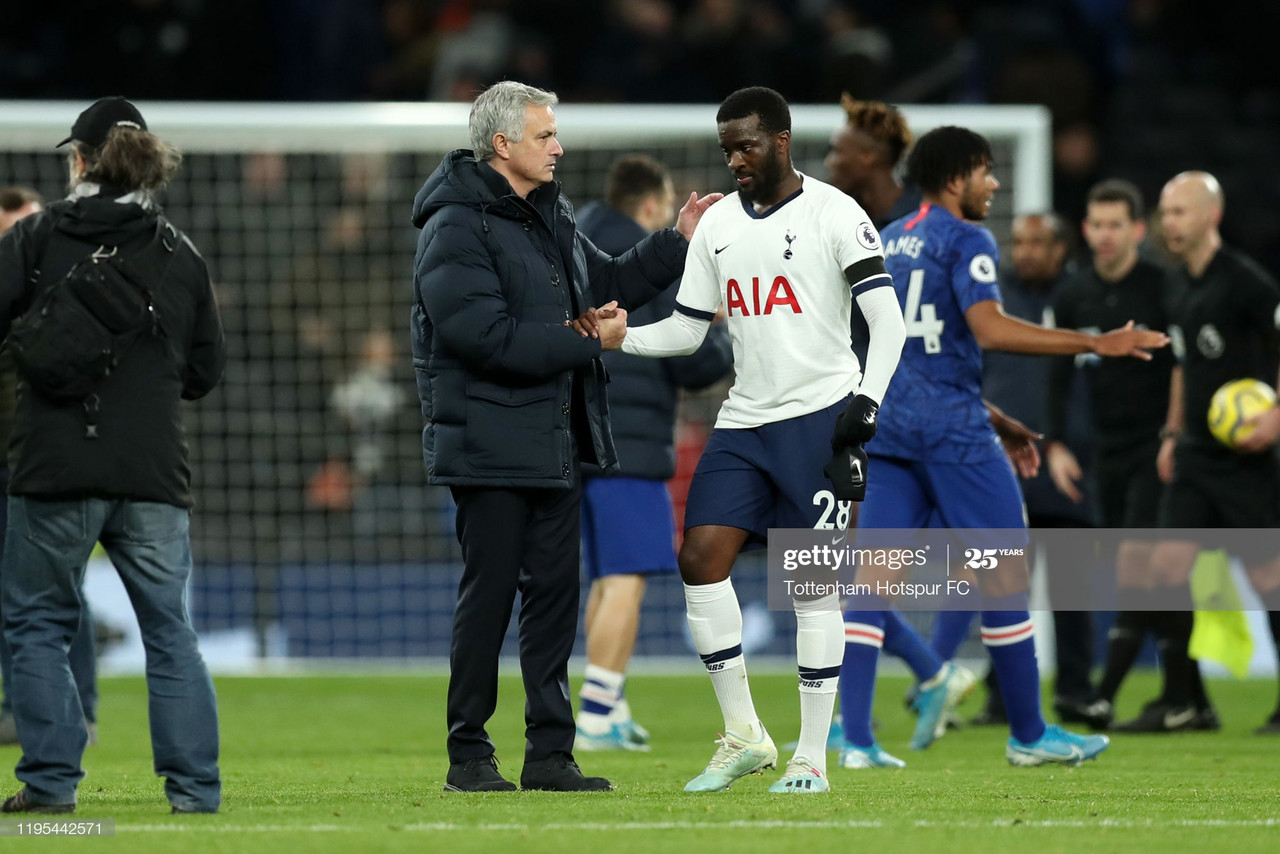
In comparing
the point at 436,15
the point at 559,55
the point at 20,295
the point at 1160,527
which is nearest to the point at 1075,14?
the point at 559,55

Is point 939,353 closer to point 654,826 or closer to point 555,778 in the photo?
point 555,778

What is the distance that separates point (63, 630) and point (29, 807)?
1.62 ft

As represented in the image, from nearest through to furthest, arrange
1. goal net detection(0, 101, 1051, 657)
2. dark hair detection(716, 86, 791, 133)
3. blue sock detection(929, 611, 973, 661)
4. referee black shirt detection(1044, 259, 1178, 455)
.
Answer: dark hair detection(716, 86, 791, 133) < blue sock detection(929, 611, 973, 661) < referee black shirt detection(1044, 259, 1178, 455) < goal net detection(0, 101, 1051, 657)

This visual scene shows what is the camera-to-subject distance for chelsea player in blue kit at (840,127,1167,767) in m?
6.69

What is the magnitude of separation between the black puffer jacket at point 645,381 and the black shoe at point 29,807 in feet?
11.3

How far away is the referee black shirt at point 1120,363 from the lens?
9.18 metres

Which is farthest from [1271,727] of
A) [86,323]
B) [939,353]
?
[86,323]

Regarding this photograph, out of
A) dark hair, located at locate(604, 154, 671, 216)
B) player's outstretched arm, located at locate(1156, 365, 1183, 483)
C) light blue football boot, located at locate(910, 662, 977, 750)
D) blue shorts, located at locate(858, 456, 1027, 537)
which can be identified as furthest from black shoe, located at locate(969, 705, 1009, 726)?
dark hair, located at locate(604, 154, 671, 216)

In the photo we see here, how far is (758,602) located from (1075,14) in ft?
21.5

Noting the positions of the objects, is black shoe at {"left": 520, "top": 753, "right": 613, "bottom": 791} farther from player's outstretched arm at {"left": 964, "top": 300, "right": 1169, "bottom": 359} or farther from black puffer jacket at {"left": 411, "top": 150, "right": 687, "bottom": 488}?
player's outstretched arm at {"left": 964, "top": 300, "right": 1169, "bottom": 359}

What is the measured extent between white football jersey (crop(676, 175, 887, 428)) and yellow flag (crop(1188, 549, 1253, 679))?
3.92 m

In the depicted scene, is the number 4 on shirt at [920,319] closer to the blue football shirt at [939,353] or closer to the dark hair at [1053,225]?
the blue football shirt at [939,353]

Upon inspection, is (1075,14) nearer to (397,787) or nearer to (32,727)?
(397,787)

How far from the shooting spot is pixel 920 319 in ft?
22.4
